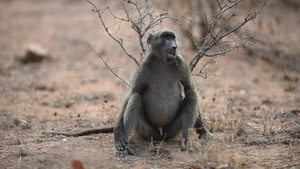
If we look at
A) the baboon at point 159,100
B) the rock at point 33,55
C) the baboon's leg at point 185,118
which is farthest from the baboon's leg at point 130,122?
the rock at point 33,55

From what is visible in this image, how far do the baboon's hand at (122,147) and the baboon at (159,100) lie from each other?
13 millimetres

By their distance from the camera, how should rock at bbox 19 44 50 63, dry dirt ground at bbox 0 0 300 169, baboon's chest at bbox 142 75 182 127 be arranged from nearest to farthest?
dry dirt ground at bbox 0 0 300 169, baboon's chest at bbox 142 75 182 127, rock at bbox 19 44 50 63

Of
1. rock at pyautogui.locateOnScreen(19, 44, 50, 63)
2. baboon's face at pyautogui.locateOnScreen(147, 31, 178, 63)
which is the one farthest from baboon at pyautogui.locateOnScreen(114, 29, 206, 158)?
rock at pyautogui.locateOnScreen(19, 44, 50, 63)

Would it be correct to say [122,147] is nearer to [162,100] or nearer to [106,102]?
[162,100]

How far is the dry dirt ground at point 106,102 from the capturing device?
4.34m

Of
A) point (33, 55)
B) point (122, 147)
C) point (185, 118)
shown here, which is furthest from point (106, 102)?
point (33, 55)

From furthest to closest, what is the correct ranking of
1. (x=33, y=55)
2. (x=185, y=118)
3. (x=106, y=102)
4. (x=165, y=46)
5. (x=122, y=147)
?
(x=33, y=55), (x=106, y=102), (x=185, y=118), (x=165, y=46), (x=122, y=147)

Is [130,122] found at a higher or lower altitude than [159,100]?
lower

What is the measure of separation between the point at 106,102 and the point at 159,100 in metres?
1.26

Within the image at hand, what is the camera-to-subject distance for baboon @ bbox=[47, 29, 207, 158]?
480cm

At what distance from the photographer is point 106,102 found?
5.86 metres

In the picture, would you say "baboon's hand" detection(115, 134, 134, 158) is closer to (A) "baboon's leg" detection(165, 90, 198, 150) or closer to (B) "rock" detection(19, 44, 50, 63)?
(A) "baboon's leg" detection(165, 90, 198, 150)

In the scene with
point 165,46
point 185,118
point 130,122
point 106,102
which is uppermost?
point 165,46

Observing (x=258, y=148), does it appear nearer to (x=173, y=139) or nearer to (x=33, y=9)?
(x=173, y=139)
